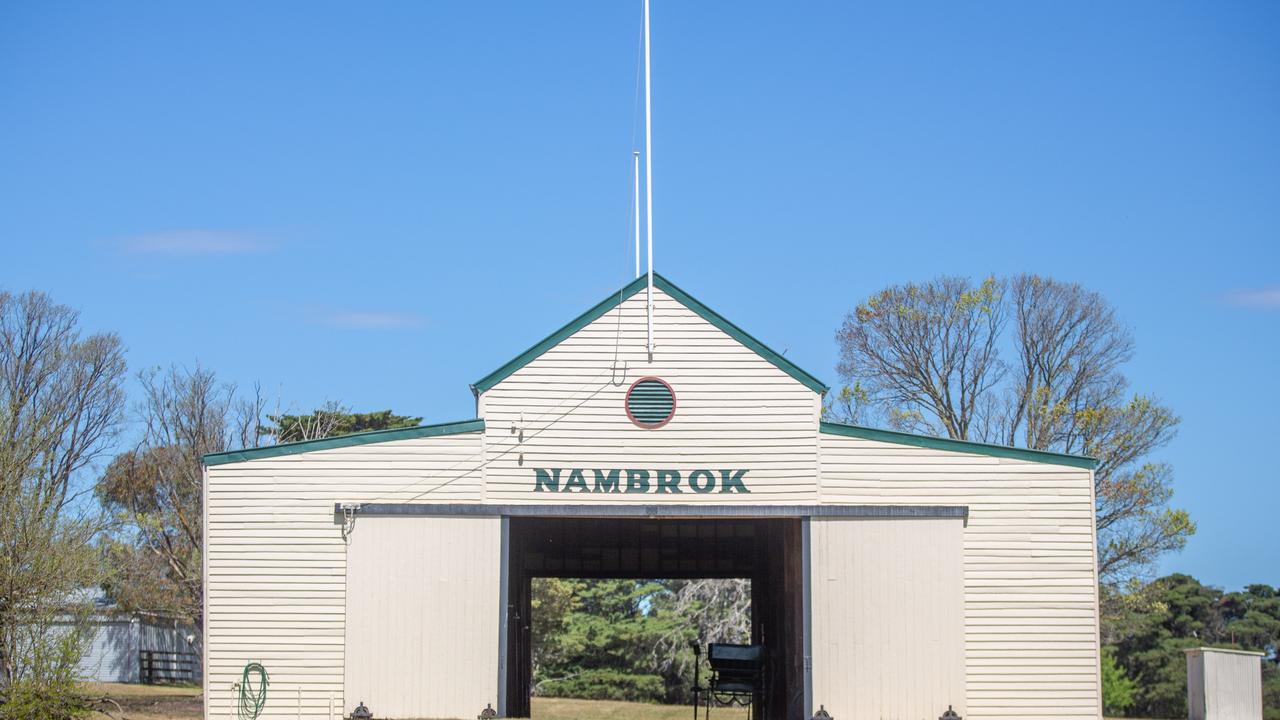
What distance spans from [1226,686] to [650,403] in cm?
1153

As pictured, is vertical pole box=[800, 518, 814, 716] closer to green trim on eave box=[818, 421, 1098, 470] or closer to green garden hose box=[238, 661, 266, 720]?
green trim on eave box=[818, 421, 1098, 470]

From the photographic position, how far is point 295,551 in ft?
80.0

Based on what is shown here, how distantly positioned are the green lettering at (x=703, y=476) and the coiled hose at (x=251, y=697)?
771 centimetres

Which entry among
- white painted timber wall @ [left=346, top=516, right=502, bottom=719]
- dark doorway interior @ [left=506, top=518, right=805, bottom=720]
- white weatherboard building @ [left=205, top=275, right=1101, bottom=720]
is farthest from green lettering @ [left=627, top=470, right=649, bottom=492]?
dark doorway interior @ [left=506, top=518, right=805, bottom=720]

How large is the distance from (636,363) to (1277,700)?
30.6m

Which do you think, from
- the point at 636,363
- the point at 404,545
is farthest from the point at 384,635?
the point at 636,363

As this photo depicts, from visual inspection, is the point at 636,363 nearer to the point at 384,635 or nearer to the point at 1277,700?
the point at 384,635

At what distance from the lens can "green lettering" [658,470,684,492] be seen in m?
24.9

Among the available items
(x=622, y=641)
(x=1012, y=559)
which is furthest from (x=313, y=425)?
(x=1012, y=559)

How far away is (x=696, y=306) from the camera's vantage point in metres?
25.5

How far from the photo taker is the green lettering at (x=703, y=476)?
25.0m

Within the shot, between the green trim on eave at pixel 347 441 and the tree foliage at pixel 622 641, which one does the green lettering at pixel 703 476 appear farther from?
the tree foliage at pixel 622 641

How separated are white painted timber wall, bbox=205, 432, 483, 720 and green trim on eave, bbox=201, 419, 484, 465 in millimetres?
103

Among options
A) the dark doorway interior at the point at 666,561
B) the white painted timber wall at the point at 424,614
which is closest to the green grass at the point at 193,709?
the dark doorway interior at the point at 666,561
